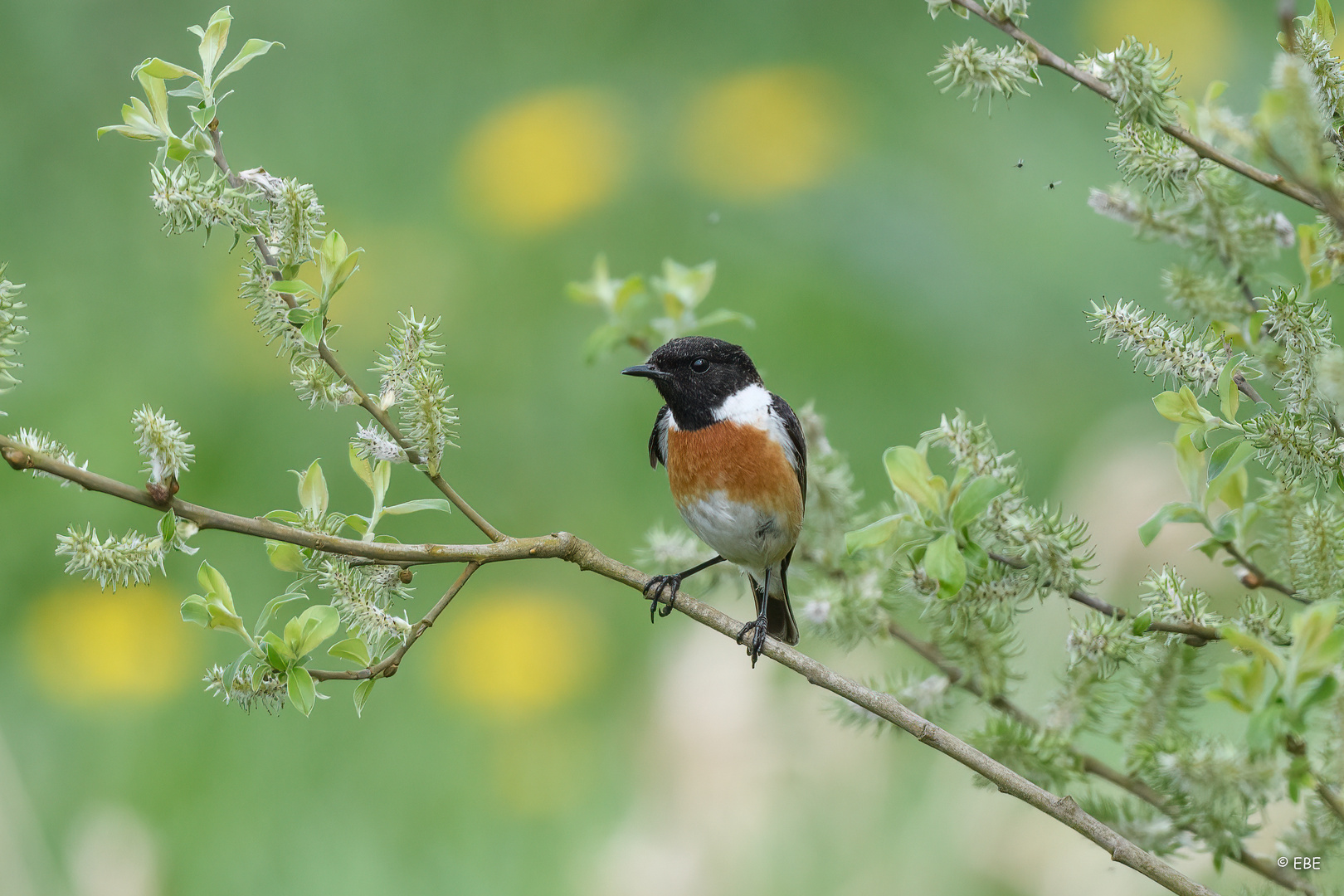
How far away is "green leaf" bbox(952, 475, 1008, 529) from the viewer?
125 cm

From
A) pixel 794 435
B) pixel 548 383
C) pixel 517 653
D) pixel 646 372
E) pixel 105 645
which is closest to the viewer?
pixel 646 372

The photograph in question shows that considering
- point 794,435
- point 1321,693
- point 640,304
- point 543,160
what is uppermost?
point 543,160

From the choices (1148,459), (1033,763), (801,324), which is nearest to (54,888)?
(1033,763)

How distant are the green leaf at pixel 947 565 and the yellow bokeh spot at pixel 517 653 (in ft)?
8.80

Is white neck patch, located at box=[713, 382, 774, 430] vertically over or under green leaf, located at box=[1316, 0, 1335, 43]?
over

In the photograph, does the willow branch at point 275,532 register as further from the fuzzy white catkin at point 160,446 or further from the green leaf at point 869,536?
the green leaf at point 869,536

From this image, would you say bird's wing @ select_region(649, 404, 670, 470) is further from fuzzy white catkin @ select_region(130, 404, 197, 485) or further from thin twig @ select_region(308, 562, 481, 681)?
fuzzy white catkin @ select_region(130, 404, 197, 485)

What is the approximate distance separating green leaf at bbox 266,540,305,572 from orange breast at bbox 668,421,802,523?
4.60 ft

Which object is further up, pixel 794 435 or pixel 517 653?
pixel 794 435

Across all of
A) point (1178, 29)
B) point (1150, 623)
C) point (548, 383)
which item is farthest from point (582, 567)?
point (1178, 29)

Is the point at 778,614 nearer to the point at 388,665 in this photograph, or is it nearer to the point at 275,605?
the point at 388,665

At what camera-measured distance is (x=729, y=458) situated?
8.95ft

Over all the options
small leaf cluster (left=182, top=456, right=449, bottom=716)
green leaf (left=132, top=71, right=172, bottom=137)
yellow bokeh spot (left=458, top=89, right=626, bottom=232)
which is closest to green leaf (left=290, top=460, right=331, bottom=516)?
small leaf cluster (left=182, top=456, right=449, bottom=716)

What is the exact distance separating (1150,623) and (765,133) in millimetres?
4546
